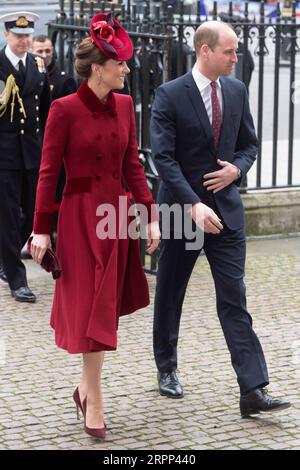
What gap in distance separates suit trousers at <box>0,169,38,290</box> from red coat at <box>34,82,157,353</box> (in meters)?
2.78

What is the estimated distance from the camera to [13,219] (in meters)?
8.60

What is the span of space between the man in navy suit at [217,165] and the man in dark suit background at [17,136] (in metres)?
2.66

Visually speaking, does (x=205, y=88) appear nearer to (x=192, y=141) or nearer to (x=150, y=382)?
(x=192, y=141)

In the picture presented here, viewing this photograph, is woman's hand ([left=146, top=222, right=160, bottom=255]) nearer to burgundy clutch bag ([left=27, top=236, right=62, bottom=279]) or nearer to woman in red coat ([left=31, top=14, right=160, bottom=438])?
woman in red coat ([left=31, top=14, right=160, bottom=438])

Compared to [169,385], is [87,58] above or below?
above

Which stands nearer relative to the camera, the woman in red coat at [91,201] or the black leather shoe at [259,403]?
the woman in red coat at [91,201]

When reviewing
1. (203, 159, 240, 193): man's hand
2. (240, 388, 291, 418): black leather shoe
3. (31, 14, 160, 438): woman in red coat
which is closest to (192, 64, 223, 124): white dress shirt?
(203, 159, 240, 193): man's hand

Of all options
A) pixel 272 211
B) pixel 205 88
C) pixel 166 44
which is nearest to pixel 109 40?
pixel 205 88

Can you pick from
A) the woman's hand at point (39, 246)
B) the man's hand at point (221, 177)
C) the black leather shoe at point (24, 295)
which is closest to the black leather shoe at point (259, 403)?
the man's hand at point (221, 177)

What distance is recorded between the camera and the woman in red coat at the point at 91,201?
5.57 metres

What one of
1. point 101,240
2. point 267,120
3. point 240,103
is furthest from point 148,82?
point 267,120

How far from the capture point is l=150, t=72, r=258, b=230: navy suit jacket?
5941mm

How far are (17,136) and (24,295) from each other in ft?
3.68

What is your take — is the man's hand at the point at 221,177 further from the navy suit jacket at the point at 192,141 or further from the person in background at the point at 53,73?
the person in background at the point at 53,73
